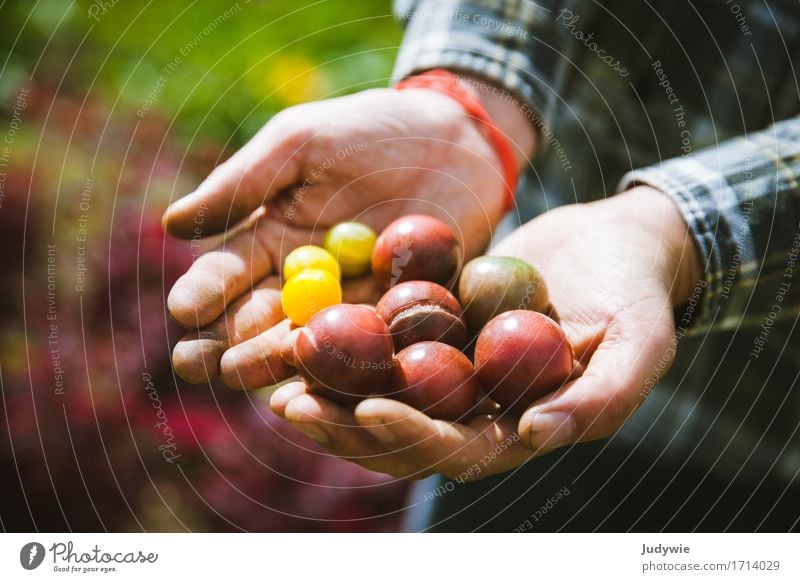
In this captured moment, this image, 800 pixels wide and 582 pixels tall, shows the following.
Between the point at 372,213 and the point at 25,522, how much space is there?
1.64 metres

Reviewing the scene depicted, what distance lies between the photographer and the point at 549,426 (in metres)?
1.74

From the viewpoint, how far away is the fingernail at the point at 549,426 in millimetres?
1741

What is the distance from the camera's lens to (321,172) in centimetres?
251

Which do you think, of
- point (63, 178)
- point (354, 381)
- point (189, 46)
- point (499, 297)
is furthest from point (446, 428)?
point (189, 46)

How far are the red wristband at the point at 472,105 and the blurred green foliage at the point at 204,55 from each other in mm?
488

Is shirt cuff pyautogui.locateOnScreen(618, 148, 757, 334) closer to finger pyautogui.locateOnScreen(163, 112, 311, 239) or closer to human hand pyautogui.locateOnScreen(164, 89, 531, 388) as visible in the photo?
human hand pyautogui.locateOnScreen(164, 89, 531, 388)

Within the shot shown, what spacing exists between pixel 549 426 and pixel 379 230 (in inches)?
46.6

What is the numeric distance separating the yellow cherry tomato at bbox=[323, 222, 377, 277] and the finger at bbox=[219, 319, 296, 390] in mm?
493
